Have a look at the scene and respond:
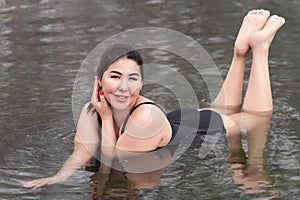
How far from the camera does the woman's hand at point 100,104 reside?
4898mm

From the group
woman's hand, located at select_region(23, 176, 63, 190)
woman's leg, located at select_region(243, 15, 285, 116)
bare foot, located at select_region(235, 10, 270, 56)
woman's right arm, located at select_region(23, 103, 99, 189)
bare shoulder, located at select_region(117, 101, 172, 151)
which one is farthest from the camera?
bare foot, located at select_region(235, 10, 270, 56)

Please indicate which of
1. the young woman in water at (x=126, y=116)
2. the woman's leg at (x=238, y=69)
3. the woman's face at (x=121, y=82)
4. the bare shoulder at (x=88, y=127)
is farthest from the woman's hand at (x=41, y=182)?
the woman's leg at (x=238, y=69)

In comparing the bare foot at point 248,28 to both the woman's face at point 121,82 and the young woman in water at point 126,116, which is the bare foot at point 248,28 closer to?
the young woman in water at point 126,116

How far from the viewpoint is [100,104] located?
4906 mm

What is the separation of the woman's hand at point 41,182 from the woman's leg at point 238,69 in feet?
5.99

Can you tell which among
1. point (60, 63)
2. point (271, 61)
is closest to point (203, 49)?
point (271, 61)

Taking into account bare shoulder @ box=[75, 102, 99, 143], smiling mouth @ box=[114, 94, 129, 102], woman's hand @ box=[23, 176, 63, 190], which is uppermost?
smiling mouth @ box=[114, 94, 129, 102]

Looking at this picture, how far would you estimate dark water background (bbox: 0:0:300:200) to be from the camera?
475 centimetres

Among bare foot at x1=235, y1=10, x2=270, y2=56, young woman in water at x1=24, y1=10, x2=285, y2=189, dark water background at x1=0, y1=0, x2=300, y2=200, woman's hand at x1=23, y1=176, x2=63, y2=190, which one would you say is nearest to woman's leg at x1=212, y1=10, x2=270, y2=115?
bare foot at x1=235, y1=10, x2=270, y2=56

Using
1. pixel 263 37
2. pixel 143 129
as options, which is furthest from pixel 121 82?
pixel 263 37

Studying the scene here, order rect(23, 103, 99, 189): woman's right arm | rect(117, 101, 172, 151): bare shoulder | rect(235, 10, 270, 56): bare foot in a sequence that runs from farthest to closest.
Answer: rect(235, 10, 270, 56): bare foot → rect(23, 103, 99, 189): woman's right arm → rect(117, 101, 172, 151): bare shoulder

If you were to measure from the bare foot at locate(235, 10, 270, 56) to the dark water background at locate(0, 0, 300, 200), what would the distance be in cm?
62

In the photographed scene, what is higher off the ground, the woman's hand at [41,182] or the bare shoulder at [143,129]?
the bare shoulder at [143,129]

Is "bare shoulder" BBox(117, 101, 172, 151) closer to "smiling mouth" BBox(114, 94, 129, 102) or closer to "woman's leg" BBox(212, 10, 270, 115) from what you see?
"smiling mouth" BBox(114, 94, 129, 102)
